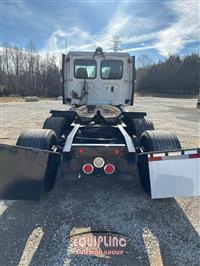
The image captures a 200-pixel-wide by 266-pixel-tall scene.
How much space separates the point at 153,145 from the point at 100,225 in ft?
4.40

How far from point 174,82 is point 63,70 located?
49.6 metres

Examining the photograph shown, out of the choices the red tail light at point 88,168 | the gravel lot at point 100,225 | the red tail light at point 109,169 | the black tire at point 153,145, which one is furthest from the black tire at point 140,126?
the red tail light at point 88,168

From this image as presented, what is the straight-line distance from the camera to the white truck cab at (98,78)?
5629 mm

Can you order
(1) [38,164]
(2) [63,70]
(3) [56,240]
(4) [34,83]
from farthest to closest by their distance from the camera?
(4) [34,83] → (2) [63,70] → (1) [38,164] → (3) [56,240]

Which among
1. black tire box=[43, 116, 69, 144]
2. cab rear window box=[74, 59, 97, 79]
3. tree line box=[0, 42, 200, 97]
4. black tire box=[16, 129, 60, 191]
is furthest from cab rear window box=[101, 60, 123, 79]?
tree line box=[0, 42, 200, 97]

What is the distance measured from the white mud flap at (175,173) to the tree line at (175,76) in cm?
4984

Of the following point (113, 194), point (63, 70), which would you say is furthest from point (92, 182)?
point (63, 70)

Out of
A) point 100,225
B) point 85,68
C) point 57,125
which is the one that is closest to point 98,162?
point 100,225

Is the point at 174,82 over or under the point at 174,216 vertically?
over

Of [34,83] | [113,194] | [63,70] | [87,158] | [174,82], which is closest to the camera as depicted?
[87,158]

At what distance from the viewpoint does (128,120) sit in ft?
16.4

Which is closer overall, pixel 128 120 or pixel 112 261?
pixel 112 261

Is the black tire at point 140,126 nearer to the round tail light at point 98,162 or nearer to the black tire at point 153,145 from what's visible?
the black tire at point 153,145

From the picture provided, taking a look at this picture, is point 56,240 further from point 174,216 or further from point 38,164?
point 174,216
